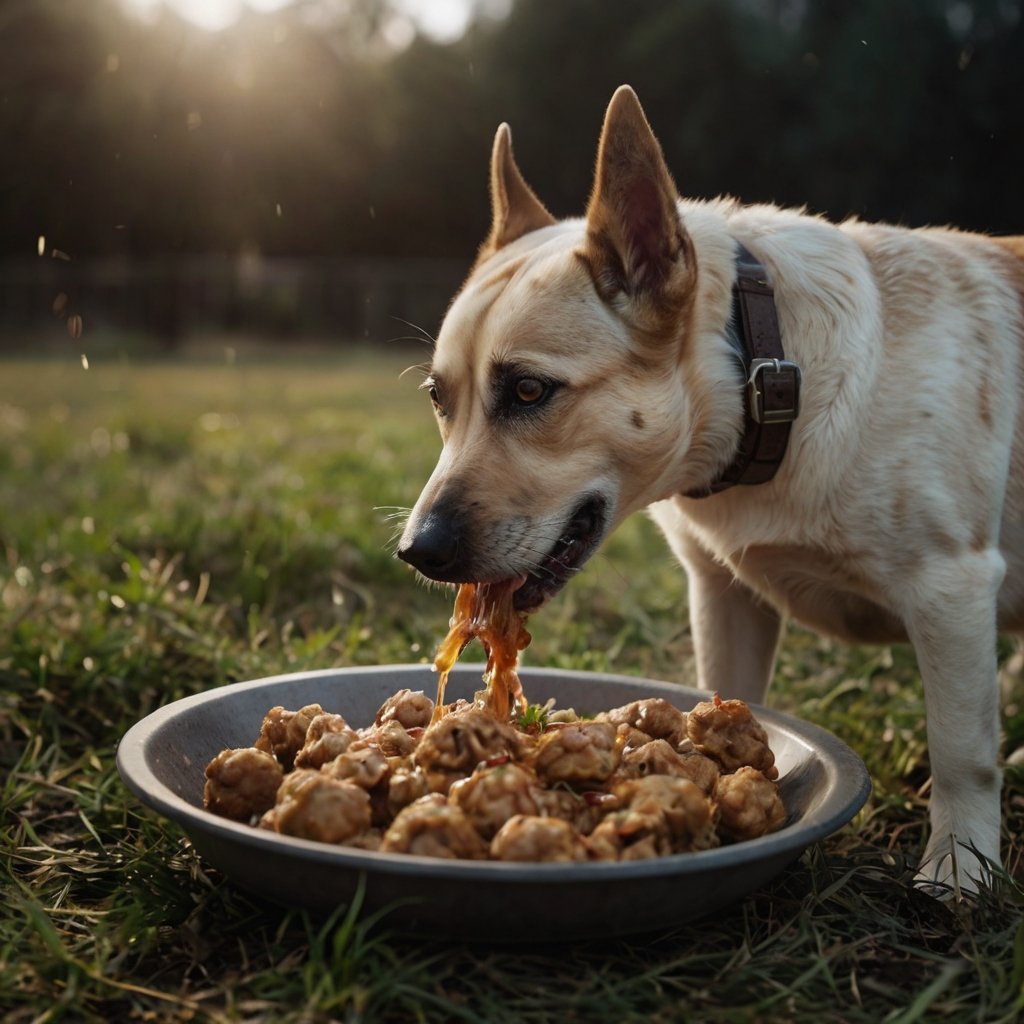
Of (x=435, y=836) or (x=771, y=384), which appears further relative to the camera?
(x=771, y=384)

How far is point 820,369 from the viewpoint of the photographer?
2.89 metres

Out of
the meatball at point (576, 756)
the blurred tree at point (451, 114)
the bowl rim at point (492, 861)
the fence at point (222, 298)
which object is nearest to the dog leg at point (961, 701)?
the bowl rim at point (492, 861)

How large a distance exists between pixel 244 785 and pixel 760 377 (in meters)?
1.46

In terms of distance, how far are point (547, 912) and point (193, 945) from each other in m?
0.74

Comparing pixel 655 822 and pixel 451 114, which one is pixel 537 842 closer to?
pixel 655 822

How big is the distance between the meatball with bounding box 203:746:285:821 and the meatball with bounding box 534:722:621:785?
55cm

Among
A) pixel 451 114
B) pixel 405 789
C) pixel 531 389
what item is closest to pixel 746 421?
pixel 531 389

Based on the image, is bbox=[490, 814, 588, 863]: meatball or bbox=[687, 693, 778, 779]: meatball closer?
bbox=[490, 814, 588, 863]: meatball

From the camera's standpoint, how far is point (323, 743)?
2561 mm

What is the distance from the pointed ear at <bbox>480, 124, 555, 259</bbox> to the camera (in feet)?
11.2

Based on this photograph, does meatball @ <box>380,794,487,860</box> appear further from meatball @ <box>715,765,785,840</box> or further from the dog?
the dog

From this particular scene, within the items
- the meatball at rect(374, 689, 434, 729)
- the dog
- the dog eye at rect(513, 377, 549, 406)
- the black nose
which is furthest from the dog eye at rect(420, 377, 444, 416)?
the meatball at rect(374, 689, 434, 729)

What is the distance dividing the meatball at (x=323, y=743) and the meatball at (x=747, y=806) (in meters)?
0.80

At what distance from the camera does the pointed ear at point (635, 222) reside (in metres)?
2.72
